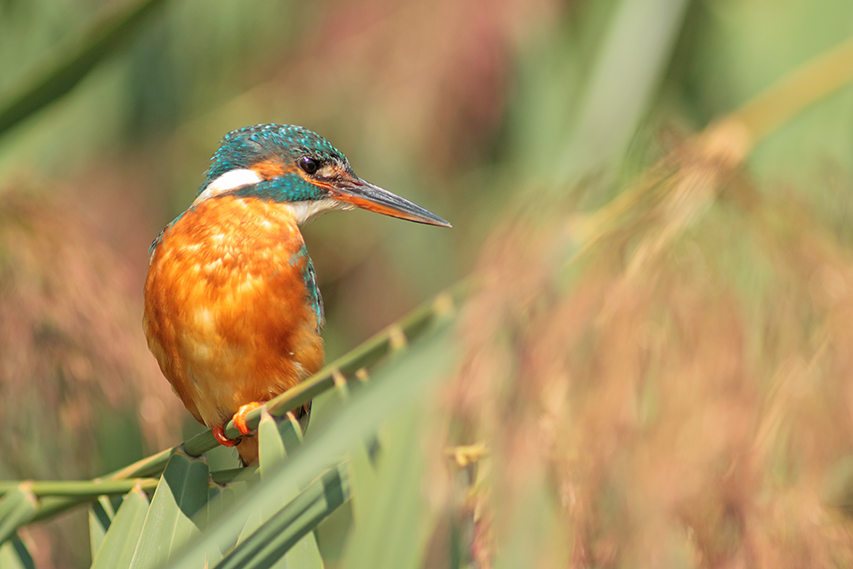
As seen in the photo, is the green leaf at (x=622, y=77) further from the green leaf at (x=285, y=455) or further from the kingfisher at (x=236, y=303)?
the green leaf at (x=285, y=455)

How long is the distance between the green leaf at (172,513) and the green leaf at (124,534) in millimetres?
13

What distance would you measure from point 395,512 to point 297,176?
130cm

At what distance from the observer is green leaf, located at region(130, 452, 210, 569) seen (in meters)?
1.20

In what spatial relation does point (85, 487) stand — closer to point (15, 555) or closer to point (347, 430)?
point (15, 555)

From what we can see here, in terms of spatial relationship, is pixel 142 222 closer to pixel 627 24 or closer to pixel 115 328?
pixel 115 328

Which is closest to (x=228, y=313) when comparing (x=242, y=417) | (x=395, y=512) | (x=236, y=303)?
(x=236, y=303)

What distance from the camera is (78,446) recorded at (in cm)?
187

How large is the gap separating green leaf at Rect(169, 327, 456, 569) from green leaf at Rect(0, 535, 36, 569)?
492mm

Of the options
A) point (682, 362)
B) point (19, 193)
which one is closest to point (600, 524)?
point (682, 362)

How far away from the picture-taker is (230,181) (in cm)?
213

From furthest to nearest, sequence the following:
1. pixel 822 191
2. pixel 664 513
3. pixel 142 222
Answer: pixel 142 222, pixel 822 191, pixel 664 513

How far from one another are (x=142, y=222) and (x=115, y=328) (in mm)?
1884

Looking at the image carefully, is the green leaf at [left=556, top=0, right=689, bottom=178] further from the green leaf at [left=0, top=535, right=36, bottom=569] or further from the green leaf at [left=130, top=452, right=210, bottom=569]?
the green leaf at [left=0, top=535, right=36, bottom=569]

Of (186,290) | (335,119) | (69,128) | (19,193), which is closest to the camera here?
Answer: (186,290)
